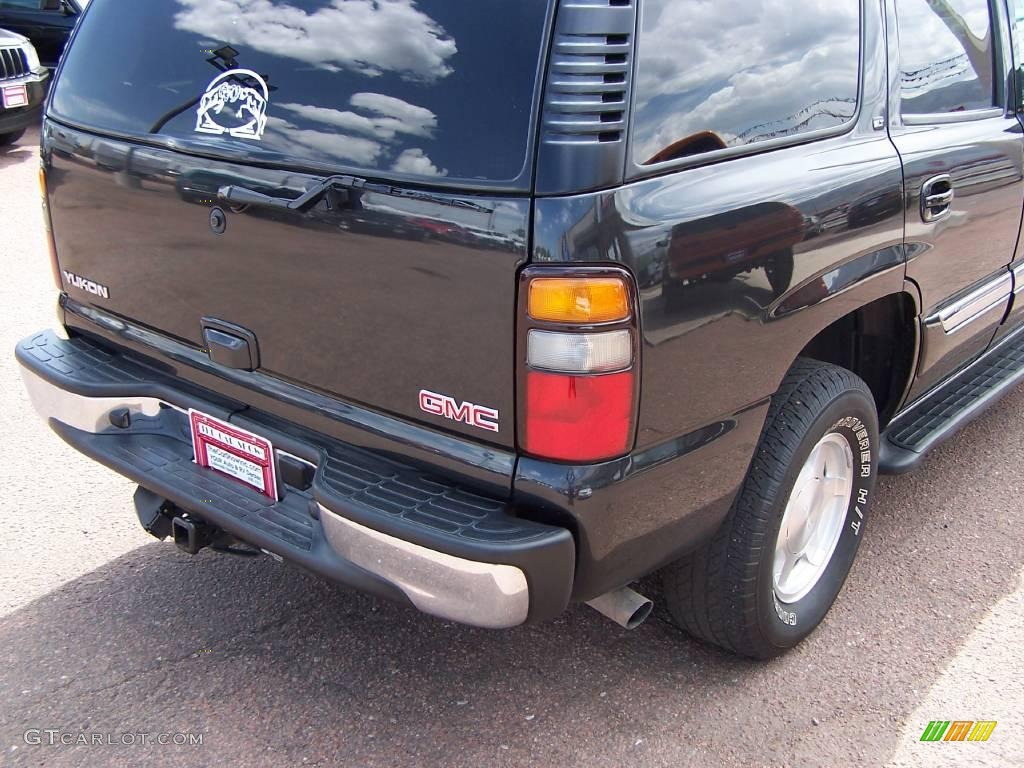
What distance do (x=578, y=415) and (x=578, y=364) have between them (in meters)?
0.11

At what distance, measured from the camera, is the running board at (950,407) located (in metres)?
3.06

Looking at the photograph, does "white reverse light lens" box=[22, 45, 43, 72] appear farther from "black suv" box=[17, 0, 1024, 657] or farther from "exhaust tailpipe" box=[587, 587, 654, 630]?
"exhaust tailpipe" box=[587, 587, 654, 630]

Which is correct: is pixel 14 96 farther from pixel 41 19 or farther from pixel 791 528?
pixel 791 528

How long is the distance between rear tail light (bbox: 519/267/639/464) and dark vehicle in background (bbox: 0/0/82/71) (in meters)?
10.5

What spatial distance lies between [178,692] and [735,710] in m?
1.52

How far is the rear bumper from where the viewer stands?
1.93 metres

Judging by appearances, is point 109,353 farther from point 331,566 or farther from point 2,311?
point 2,311

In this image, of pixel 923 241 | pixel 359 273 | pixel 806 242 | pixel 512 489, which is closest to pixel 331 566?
pixel 512 489

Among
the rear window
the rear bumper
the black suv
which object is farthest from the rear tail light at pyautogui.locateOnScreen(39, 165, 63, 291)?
the rear window

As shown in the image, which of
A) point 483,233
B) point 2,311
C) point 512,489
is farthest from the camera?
point 2,311

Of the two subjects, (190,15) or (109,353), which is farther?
(109,353)

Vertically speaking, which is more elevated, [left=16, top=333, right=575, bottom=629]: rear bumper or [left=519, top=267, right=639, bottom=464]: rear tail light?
Answer: [left=519, top=267, right=639, bottom=464]: rear tail light

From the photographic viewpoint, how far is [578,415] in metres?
1.90

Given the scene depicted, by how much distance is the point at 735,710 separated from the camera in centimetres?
255
